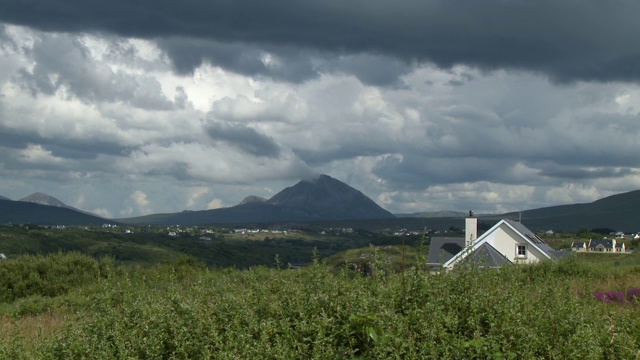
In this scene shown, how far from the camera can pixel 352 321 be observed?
320 inches

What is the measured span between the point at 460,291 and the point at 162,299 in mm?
4225

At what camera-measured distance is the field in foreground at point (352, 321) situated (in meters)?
7.61

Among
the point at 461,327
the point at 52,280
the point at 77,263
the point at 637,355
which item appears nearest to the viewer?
the point at 637,355

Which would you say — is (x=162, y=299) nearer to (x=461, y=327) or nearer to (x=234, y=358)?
(x=234, y=358)

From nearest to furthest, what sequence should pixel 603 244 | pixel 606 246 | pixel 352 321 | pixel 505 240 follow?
pixel 352 321 < pixel 505 240 < pixel 606 246 < pixel 603 244

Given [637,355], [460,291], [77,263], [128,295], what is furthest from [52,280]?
[637,355]

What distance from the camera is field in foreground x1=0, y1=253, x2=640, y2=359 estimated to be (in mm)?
7605

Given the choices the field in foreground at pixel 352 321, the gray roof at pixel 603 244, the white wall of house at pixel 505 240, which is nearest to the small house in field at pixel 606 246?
the gray roof at pixel 603 244

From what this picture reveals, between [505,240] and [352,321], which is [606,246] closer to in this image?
[505,240]

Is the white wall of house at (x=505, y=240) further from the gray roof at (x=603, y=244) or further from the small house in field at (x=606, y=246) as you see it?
the gray roof at (x=603, y=244)

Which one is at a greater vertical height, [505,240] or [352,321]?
[505,240]

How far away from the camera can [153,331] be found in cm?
874

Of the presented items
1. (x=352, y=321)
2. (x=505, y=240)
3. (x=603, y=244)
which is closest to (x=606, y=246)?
(x=603, y=244)

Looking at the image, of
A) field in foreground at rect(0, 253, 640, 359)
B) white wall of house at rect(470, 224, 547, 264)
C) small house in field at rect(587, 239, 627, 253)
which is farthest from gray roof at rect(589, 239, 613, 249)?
field in foreground at rect(0, 253, 640, 359)
